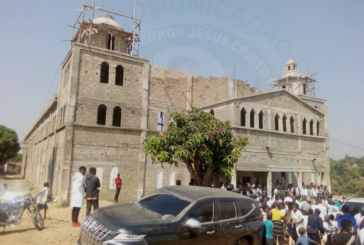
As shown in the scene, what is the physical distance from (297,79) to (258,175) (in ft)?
50.5

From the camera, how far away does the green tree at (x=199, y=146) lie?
39.1ft

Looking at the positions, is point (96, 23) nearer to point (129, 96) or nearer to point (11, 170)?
point (129, 96)

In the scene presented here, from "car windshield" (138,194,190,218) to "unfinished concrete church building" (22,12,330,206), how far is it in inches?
448

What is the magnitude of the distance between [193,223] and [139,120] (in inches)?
548

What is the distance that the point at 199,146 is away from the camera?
1195cm

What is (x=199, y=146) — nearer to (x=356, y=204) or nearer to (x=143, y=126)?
(x=356, y=204)

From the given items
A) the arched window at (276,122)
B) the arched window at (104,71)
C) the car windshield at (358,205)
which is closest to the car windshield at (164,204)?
the car windshield at (358,205)

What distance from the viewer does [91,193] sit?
27.1 feet

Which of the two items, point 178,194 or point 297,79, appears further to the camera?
point 297,79

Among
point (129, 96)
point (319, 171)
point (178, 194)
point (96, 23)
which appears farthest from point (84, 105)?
point (319, 171)

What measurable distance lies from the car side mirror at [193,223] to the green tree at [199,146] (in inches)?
266

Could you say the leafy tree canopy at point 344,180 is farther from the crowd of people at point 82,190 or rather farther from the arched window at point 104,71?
the crowd of people at point 82,190

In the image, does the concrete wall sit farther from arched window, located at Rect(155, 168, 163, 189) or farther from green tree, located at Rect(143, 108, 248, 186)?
green tree, located at Rect(143, 108, 248, 186)

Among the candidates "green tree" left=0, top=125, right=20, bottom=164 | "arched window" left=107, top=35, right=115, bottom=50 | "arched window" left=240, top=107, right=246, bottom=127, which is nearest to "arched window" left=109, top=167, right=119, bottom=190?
"arched window" left=240, top=107, right=246, bottom=127
